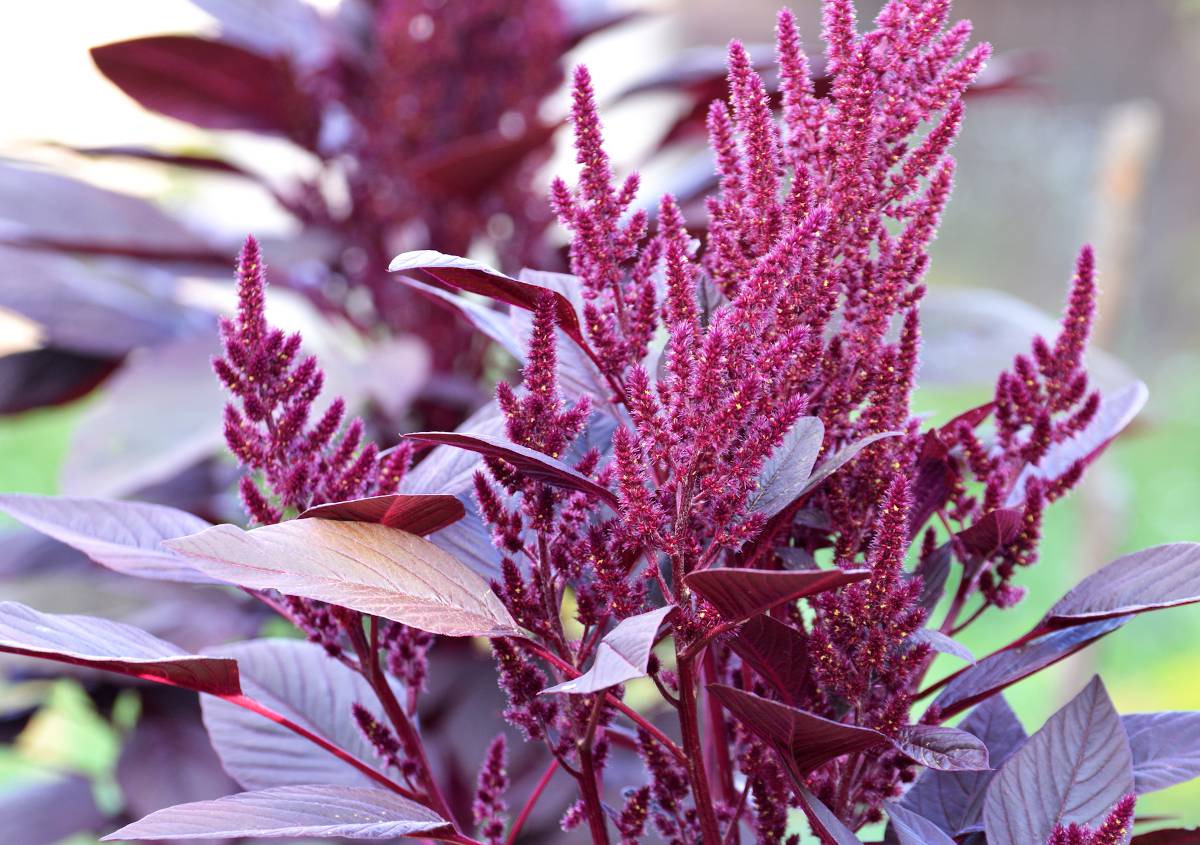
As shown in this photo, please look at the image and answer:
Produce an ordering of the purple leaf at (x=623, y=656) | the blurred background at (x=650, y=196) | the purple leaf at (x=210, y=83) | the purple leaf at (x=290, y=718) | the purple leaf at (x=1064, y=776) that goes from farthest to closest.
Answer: the purple leaf at (x=210, y=83), the blurred background at (x=650, y=196), the purple leaf at (x=290, y=718), the purple leaf at (x=1064, y=776), the purple leaf at (x=623, y=656)

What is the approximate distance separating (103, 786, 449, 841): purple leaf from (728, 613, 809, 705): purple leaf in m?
0.12

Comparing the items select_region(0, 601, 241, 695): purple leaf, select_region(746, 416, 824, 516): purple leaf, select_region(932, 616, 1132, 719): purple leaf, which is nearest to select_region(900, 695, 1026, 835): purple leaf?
select_region(932, 616, 1132, 719): purple leaf

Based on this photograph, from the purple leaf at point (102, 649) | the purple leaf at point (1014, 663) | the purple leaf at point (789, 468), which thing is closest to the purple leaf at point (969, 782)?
the purple leaf at point (1014, 663)

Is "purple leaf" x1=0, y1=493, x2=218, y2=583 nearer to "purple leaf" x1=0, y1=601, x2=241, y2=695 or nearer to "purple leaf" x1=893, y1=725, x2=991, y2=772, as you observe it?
"purple leaf" x1=0, y1=601, x2=241, y2=695

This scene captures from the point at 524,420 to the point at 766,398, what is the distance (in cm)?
8

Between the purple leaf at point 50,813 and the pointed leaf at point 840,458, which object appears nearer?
the pointed leaf at point 840,458

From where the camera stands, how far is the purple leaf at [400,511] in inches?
15.8

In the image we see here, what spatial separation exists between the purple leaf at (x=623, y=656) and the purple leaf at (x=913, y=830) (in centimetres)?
13

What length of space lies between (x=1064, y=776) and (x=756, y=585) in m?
0.19

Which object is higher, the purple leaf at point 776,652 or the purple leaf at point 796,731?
the purple leaf at point 776,652

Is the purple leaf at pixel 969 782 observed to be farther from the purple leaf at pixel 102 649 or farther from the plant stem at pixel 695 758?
the purple leaf at pixel 102 649

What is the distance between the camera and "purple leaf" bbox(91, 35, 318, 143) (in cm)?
116

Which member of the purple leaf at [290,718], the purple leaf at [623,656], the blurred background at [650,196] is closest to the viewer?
the purple leaf at [623,656]

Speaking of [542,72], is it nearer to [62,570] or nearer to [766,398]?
[62,570]
